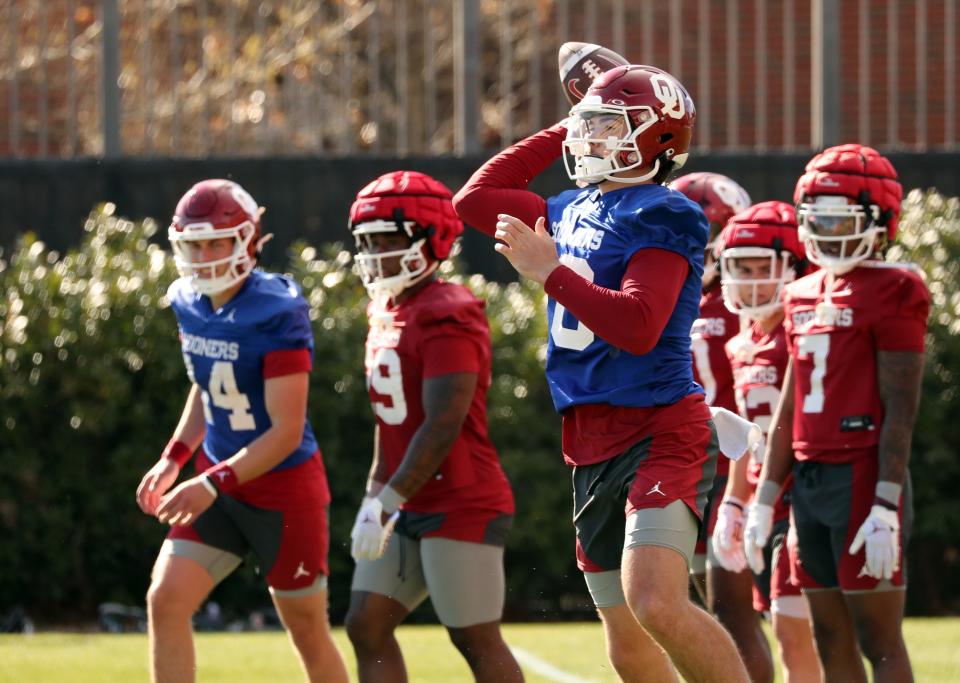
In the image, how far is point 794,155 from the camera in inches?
463

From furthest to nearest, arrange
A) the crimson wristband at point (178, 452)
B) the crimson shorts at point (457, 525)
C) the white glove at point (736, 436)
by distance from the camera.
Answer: the crimson wristband at point (178, 452) → the crimson shorts at point (457, 525) → the white glove at point (736, 436)

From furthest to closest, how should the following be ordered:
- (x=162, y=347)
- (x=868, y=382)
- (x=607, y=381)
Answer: (x=162, y=347) → (x=868, y=382) → (x=607, y=381)

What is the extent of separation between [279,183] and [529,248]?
7.30 metres

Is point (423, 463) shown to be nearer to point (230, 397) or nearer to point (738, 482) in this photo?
point (230, 397)

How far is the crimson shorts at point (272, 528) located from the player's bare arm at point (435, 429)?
0.45m

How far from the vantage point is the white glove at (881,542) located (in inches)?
220

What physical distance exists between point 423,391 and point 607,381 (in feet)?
3.51

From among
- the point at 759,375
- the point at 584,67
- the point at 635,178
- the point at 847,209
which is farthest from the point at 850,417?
the point at 584,67

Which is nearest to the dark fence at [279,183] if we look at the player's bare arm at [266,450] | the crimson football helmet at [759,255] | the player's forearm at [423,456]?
the crimson football helmet at [759,255]

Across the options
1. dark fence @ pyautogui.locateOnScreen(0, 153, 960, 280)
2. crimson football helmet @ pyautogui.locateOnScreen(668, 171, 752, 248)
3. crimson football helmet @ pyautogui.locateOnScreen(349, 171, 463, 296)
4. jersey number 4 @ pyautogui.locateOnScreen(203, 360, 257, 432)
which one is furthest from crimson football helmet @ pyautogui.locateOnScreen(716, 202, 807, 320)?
dark fence @ pyautogui.locateOnScreen(0, 153, 960, 280)

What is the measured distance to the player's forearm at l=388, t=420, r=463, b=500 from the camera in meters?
5.79

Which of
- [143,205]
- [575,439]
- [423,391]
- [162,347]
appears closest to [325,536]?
[423,391]

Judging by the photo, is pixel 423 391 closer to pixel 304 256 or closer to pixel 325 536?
pixel 325 536

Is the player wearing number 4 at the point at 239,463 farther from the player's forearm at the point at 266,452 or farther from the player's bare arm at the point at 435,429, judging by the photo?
the player's bare arm at the point at 435,429
